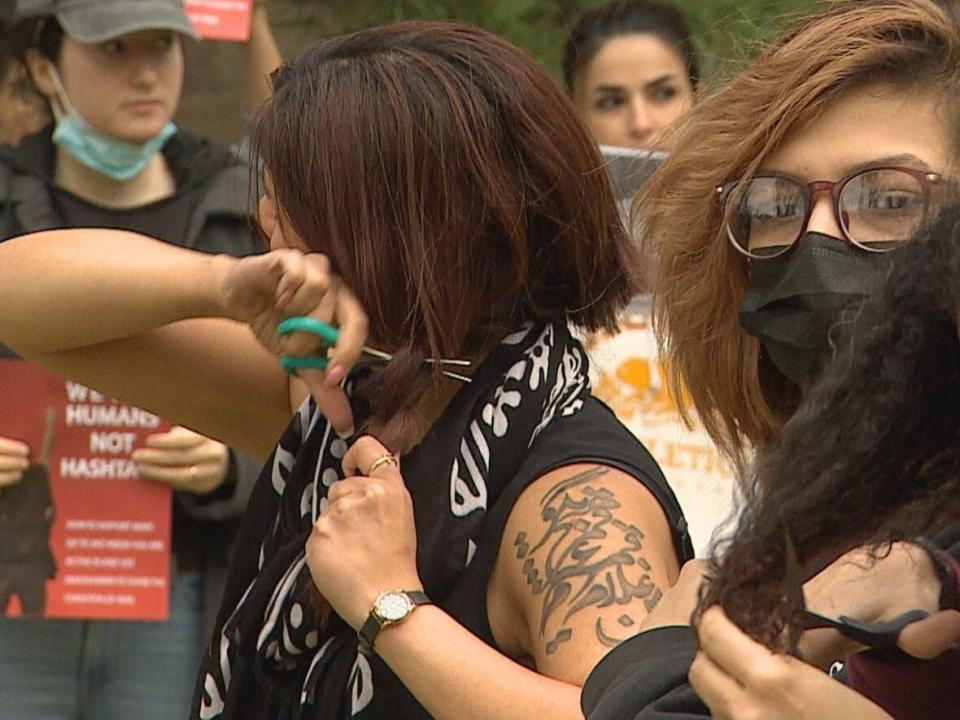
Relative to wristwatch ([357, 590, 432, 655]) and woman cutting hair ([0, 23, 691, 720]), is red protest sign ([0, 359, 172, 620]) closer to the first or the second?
woman cutting hair ([0, 23, 691, 720])

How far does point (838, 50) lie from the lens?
2135 millimetres

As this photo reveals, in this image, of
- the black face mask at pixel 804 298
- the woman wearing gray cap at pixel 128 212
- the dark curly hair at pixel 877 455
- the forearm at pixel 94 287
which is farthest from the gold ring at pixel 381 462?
the woman wearing gray cap at pixel 128 212

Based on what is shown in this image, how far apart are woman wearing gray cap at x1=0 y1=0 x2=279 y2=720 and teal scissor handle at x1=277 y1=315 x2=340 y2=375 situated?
1399 millimetres

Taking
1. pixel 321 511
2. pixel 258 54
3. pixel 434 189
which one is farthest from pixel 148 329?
pixel 258 54

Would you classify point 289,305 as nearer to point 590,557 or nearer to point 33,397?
point 590,557

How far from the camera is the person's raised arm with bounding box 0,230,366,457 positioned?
8.41 feet

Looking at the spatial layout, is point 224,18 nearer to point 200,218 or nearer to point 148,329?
point 200,218

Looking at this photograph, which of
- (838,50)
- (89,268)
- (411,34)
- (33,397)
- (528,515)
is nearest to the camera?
(838,50)

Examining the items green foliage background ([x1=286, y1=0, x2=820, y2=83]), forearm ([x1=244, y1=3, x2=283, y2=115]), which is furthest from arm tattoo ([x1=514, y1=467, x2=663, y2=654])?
green foliage background ([x1=286, y1=0, x2=820, y2=83])

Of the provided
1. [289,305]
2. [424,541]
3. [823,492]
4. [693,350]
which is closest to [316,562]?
[424,541]

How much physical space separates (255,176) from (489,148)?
0.39m

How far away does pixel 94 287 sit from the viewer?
2.66 meters

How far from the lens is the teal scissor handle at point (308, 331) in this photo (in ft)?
7.48

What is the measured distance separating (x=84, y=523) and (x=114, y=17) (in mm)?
1021
